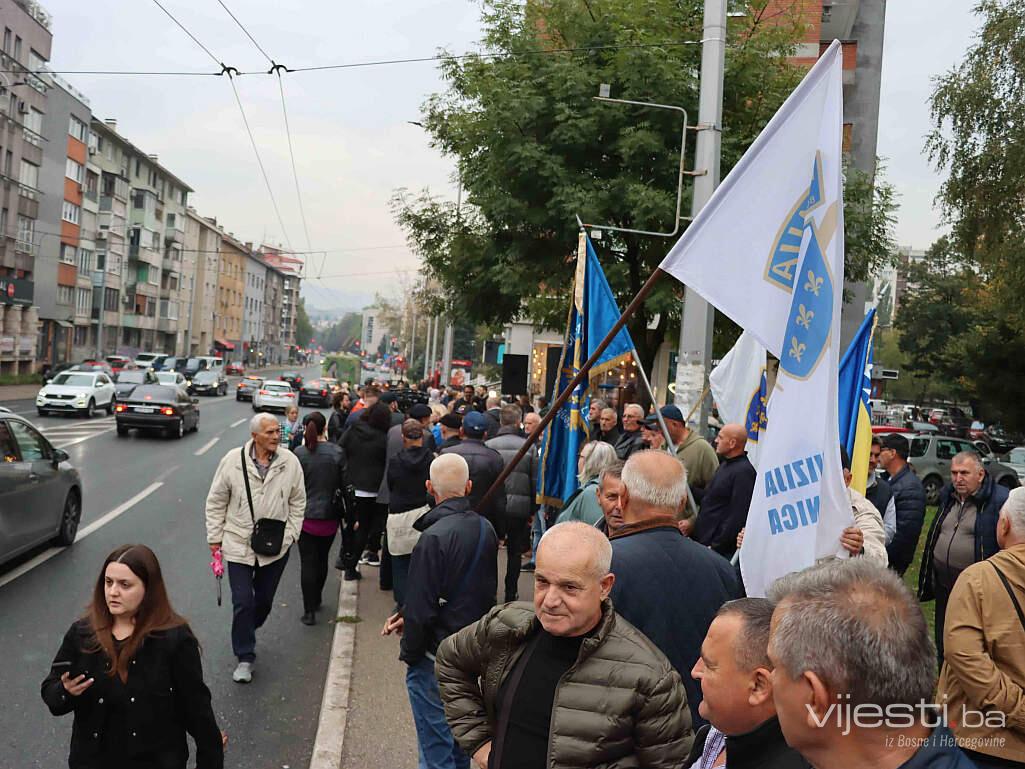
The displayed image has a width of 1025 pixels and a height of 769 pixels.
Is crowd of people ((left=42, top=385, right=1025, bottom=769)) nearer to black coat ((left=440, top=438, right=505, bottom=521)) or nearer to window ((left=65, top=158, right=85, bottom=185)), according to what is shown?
black coat ((left=440, top=438, right=505, bottom=521))

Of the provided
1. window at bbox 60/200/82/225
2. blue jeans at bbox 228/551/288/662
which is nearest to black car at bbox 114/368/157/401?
window at bbox 60/200/82/225

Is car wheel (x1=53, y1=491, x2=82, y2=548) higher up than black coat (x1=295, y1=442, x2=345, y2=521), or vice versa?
black coat (x1=295, y1=442, x2=345, y2=521)

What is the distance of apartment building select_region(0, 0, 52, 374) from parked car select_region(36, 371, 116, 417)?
17935mm

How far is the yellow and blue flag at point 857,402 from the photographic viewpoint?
7.45m

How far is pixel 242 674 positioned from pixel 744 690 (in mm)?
5061

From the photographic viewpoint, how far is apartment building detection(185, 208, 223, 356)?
321ft

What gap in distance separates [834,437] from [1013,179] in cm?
2012

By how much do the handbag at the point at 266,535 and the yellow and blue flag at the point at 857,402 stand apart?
13.8ft

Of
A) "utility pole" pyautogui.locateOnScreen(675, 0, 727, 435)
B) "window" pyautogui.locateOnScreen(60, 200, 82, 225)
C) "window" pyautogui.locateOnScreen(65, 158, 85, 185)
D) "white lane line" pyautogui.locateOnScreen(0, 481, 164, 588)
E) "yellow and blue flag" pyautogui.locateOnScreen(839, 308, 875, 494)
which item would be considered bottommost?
"white lane line" pyautogui.locateOnScreen(0, 481, 164, 588)

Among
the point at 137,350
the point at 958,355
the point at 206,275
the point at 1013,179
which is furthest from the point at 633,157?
the point at 206,275

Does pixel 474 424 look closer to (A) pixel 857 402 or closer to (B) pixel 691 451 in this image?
(B) pixel 691 451

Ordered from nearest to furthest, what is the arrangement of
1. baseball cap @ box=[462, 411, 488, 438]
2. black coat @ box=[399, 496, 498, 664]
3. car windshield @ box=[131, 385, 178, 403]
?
black coat @ box=[399, 496, 498, 664]
baseball cap @ box=[462, 411, 488, 438]
car windshield @ box=[131, 385, 178, 403]

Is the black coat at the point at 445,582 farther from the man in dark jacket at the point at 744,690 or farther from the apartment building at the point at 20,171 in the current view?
the apartment building at the point at 20,171

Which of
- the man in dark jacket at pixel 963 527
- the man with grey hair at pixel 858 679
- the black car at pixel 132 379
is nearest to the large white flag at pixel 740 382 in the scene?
the man in dark jacket at pixel 963 527
